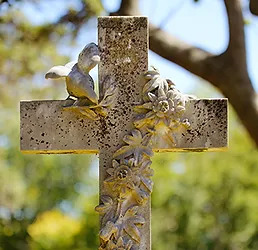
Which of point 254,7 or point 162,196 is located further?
point 162,196

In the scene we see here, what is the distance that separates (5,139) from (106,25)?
25096mm

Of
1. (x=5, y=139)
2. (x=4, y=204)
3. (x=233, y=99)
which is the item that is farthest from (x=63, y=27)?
(x=5, y=139)

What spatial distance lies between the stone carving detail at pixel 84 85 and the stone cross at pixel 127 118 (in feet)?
0.13

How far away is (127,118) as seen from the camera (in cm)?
520

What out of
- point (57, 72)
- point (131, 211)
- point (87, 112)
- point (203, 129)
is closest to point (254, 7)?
point (203, 129)

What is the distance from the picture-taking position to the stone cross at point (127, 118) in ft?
16.9

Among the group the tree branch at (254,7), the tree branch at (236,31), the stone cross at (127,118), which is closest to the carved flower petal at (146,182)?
the stone cross at (127,118)

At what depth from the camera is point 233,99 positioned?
884 cm

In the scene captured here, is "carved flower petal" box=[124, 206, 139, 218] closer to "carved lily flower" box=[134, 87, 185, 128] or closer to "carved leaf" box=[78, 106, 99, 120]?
"carved lily flower" box=[134, 87, 185, 128]

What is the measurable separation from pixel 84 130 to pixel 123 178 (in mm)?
401

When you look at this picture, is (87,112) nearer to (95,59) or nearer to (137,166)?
(95,59)

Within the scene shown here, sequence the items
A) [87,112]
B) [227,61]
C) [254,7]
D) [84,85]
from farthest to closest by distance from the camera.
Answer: [227,61]
[254,7]
[87,112]
[84,85]

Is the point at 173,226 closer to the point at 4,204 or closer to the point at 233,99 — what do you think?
the point at 4,204

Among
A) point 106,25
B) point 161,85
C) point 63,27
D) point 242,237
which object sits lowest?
point 242,237
